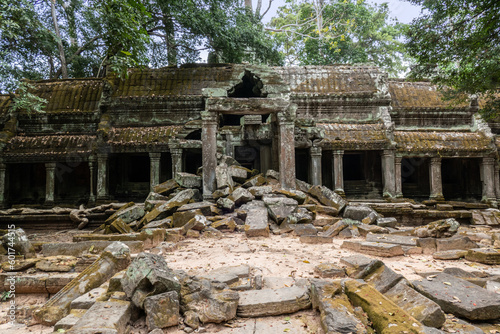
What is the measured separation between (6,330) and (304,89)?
12823mm

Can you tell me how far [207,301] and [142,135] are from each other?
1045 centimetres

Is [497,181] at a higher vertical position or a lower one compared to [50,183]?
lower

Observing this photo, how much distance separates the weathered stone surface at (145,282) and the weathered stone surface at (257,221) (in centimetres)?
302

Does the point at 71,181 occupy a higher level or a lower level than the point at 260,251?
higher

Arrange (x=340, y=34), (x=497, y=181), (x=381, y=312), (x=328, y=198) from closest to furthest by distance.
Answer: (x=381, y=312) < (x=328, y=198) < (x=497, y=181) < (x=340, y=34)

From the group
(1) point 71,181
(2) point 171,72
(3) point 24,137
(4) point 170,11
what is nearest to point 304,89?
(2) point 171,72

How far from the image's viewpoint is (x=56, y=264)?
13.5 ft

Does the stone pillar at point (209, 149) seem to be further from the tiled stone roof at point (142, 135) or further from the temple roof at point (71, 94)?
the temple roof at point (71, 94)

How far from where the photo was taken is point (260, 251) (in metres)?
4.72

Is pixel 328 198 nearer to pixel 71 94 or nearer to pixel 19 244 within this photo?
pixel 19 244

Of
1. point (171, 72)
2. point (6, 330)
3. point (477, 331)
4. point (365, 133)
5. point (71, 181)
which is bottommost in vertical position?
point (6, 330)

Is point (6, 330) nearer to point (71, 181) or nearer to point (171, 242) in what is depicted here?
point (171, 242)

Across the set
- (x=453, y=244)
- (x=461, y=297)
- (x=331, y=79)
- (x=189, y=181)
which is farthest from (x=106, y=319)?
(x=331, y=79)

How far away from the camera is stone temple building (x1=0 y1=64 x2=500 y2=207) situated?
1177cm
